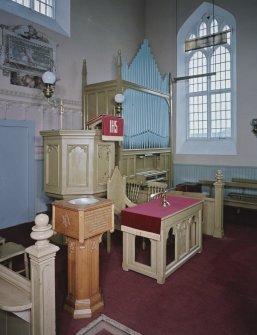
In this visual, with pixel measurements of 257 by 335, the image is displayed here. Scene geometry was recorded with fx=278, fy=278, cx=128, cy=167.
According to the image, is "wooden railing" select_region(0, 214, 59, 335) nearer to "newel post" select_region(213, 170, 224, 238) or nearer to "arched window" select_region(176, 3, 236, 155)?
"newel post" select_region(213, 170, 224, 238)

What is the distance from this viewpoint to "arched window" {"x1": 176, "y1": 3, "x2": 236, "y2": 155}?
6.94m

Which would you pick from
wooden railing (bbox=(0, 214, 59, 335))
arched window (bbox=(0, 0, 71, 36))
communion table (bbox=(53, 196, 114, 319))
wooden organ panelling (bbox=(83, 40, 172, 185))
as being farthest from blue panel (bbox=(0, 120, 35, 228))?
wooden railing (bbox=(0, 214, 59, 335))

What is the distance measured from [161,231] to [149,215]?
0.71ft

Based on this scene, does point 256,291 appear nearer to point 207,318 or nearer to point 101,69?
point 207,318

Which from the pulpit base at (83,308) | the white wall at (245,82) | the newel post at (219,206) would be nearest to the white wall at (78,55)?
the white wall at (245,82)

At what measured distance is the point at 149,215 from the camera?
3.00 meters

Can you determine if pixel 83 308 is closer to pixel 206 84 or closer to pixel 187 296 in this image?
pixel 187 296

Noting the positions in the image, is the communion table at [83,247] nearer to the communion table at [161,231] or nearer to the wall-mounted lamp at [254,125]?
the communion table at [161,231]

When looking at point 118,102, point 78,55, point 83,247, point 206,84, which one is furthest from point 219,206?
point 78,55

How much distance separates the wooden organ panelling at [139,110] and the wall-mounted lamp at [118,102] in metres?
0.26

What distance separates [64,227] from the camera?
90.4 inches

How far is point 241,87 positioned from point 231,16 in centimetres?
181

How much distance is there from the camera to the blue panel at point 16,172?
491 centimetres

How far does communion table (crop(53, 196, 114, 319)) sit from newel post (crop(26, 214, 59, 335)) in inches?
25.0
